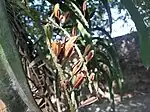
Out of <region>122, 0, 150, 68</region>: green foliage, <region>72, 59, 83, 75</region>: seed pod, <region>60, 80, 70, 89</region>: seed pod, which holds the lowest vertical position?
<region>60, 80, 70, 89</region>: seed pod

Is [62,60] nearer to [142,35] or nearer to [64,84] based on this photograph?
[64,84]

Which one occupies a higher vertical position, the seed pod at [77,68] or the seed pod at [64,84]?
the seed pod at [77,68]

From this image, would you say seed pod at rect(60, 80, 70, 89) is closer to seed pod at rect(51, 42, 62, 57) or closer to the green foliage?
seed pod at rect(51, 42, 62, 57)

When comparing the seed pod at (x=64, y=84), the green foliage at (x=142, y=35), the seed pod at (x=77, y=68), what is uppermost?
the green foliage at (x=142, y=35)

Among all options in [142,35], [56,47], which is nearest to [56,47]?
[56,47]

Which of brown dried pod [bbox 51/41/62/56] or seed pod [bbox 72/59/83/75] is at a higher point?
brown dried pod [bbox 51/41/62/56]

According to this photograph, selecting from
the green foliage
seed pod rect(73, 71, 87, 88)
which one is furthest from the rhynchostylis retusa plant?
the green foliage

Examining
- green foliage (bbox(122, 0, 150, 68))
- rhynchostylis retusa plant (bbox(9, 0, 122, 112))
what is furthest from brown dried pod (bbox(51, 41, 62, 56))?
green foliage (bbox(122, 0, 150, 68))

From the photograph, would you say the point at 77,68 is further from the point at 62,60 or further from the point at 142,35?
the point at 142,35

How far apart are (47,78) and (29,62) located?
7 centimetres

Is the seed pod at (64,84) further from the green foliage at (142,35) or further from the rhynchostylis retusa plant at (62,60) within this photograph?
the green foliage at (142,35)

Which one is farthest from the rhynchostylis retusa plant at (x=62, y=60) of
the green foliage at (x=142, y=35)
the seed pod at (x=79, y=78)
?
the green foliage at (x=142, y=35)

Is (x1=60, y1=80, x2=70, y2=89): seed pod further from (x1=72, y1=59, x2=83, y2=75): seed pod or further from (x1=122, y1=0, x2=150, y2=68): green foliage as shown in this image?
(x1=122, y1=0, x2=150, y2=68): green foliage

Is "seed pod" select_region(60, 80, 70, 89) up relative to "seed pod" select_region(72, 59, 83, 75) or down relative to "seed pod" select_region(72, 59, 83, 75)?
down
